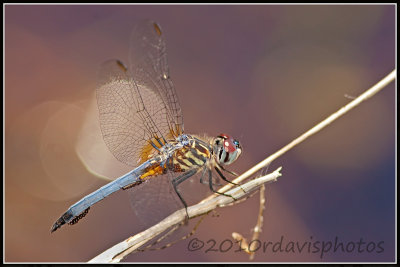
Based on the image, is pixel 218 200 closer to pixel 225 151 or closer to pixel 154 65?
pixel 225 151

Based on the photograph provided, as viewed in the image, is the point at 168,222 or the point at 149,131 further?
the point at 149,131

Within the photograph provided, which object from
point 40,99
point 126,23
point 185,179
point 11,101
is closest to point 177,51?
point 126,23

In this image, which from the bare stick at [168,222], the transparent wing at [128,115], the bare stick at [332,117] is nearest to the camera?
the bare stick at [168,222]

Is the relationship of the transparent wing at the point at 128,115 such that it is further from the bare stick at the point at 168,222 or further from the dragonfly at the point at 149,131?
the bare stick at the point at 168,222

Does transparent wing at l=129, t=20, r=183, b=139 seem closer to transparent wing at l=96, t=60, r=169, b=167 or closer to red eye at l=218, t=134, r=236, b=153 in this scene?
transparent wing at l=96, t=60, r=169, b=167

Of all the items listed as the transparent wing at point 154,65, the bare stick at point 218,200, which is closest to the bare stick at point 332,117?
the bare stick at point 218,200

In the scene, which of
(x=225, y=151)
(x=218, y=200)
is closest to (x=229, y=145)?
(x=225, y=151)

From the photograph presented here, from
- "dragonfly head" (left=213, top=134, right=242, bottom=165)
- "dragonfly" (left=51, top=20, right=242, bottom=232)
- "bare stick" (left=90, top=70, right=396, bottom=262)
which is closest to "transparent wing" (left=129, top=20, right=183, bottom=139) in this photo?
"dragonfly" (left=51, top=20, right=242, bottom=232)
